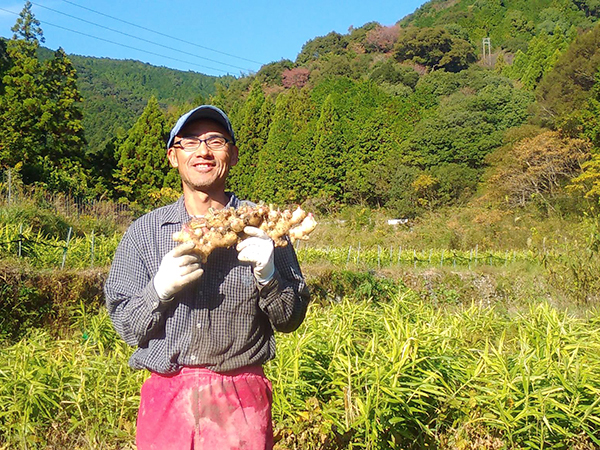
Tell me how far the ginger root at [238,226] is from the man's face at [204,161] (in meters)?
0.13

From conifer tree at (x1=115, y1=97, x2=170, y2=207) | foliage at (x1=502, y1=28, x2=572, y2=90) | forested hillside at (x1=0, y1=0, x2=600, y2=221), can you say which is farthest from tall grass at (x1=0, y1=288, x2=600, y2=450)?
foliage at (x1=502, y1=28, x2=572, y2=90)

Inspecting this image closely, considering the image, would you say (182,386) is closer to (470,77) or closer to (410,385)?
(410,385)

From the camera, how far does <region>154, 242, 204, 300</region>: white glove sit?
1.37m

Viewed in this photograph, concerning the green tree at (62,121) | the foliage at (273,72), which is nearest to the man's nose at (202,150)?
the green tree at (62,121)

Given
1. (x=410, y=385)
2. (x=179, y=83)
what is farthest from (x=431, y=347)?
(x=179, y=83)

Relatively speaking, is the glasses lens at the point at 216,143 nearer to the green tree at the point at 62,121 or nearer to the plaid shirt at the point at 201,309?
the plaid shirt at the point at 201,309

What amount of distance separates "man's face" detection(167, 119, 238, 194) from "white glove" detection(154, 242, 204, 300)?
0.28 m

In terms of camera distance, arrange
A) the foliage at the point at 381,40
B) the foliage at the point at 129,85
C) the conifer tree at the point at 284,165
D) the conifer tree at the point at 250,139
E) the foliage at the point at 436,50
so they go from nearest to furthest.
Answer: the conifer tree at the point at 284,165 → the conifer tree at the point at 250,139 → the foliage at the point at 436,50 → the foliage at the point at 129,85 → the foliage at the point at 381,40

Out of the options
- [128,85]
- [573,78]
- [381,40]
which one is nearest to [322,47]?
[381,40]

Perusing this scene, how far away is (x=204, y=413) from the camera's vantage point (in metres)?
1.48

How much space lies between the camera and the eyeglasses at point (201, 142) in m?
1.61

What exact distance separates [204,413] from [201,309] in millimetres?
265

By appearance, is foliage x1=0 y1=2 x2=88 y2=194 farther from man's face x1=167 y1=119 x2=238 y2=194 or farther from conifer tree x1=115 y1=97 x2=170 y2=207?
man's face x1=167 y1=119 x2=238 y2=194

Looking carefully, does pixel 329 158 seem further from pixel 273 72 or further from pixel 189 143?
pixel 189 143
